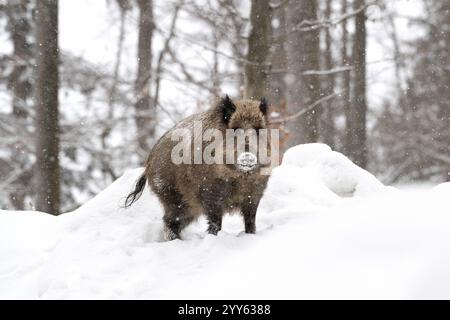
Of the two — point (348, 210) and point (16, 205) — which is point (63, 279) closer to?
point (348, 210)

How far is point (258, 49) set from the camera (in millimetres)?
7594

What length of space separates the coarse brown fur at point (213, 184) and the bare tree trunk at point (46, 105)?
3300 millimetres

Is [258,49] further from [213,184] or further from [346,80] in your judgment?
[346,80]

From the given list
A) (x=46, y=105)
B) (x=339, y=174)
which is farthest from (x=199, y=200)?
(x=46, y=105)

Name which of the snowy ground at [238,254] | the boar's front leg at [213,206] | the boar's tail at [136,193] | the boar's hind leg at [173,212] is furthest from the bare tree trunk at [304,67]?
the boar's front leg at [213,206]

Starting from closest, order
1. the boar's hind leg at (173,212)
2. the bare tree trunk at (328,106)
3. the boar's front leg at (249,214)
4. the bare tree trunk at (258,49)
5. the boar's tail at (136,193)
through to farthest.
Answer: the boar's front leg at (249,214) → the boar's hind leg at (173,212) → the boar's tail at (136,193) → the bare tree trunk at (258,49) → the bare tree trunk at (328,106)

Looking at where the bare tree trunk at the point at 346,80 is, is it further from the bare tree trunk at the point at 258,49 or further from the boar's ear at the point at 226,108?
the boar's ear at the point at 226,108

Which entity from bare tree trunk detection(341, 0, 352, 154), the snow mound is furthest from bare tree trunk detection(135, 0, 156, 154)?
bare tree trunk detection(341, 0, 352, 154)

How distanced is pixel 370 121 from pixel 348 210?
18.1 metres

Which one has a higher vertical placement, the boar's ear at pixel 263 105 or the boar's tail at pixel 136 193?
the boar's ear at pixel 263 105

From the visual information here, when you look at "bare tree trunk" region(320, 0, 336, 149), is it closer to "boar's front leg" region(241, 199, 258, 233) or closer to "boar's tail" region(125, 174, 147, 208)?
"boar's tail" region(125, 174, 147, 208)

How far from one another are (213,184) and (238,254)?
0.98m

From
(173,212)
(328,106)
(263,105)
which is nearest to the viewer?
(263,105)

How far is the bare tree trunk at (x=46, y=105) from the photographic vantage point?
7.63 m
